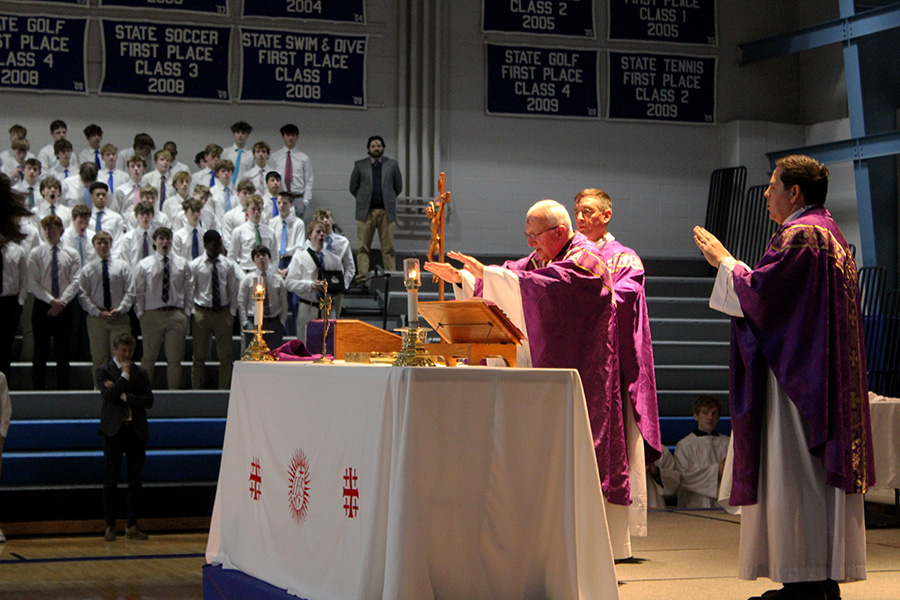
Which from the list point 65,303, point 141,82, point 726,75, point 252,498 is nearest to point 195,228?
point 65,303

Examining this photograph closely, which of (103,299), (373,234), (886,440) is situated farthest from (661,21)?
(886,440)

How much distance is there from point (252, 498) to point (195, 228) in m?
6.21

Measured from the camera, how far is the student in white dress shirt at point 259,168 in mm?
11703

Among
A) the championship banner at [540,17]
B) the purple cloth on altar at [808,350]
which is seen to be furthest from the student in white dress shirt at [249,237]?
the purple cloth on altar at [808,350]

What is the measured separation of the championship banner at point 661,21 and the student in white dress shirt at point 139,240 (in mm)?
7454

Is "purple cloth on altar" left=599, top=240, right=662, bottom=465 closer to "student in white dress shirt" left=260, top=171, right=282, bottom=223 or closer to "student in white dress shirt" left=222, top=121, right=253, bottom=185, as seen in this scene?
"student in white dress shirt" left=260, top=171, right=282, bottom=223

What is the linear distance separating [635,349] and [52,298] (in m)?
5.78

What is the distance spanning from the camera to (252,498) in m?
4.38

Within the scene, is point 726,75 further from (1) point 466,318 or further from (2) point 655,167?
(1) point 466,318

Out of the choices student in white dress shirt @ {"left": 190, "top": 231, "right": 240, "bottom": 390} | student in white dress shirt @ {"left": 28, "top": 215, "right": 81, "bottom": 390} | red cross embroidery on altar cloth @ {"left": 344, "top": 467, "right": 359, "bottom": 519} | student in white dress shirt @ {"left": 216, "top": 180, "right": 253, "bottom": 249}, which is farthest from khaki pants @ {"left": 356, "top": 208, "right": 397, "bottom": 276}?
red cross embroidery on altar cloth @ {"left": 344, "top": 467, "right": 359, "bottom": 519}

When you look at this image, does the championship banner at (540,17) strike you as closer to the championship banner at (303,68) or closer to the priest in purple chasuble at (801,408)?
the championship banner at (303,68)

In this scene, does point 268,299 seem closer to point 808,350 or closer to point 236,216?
point 236,216

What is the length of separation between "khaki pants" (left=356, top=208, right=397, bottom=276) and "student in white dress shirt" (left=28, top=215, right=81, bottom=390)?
12.7ft

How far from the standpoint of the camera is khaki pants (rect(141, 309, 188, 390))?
9.25 m
